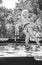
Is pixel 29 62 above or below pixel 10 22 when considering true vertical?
below

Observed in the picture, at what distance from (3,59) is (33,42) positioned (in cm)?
187

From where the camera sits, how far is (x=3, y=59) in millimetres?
2619

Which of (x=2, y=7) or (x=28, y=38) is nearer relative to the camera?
(x=28, y=38)

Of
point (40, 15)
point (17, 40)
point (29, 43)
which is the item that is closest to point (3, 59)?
point (29, 43)

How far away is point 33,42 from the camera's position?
14.1ft

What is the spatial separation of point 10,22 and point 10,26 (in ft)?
0.80

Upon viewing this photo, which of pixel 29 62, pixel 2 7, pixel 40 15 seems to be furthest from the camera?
pixel 2 7

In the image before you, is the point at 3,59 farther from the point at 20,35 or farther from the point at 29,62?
the point at 20,35

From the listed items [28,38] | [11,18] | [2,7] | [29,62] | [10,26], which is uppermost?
[2,7]

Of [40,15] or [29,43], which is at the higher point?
[40,15]

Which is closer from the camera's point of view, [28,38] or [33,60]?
[33,60]

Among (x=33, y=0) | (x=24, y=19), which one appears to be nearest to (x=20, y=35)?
(x=24, y=19)

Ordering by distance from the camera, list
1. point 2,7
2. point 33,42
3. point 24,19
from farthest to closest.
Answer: point 2,7 → point 33,42 → point 24,19

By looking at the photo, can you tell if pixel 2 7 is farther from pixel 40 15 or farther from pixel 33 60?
pixel 33 60
